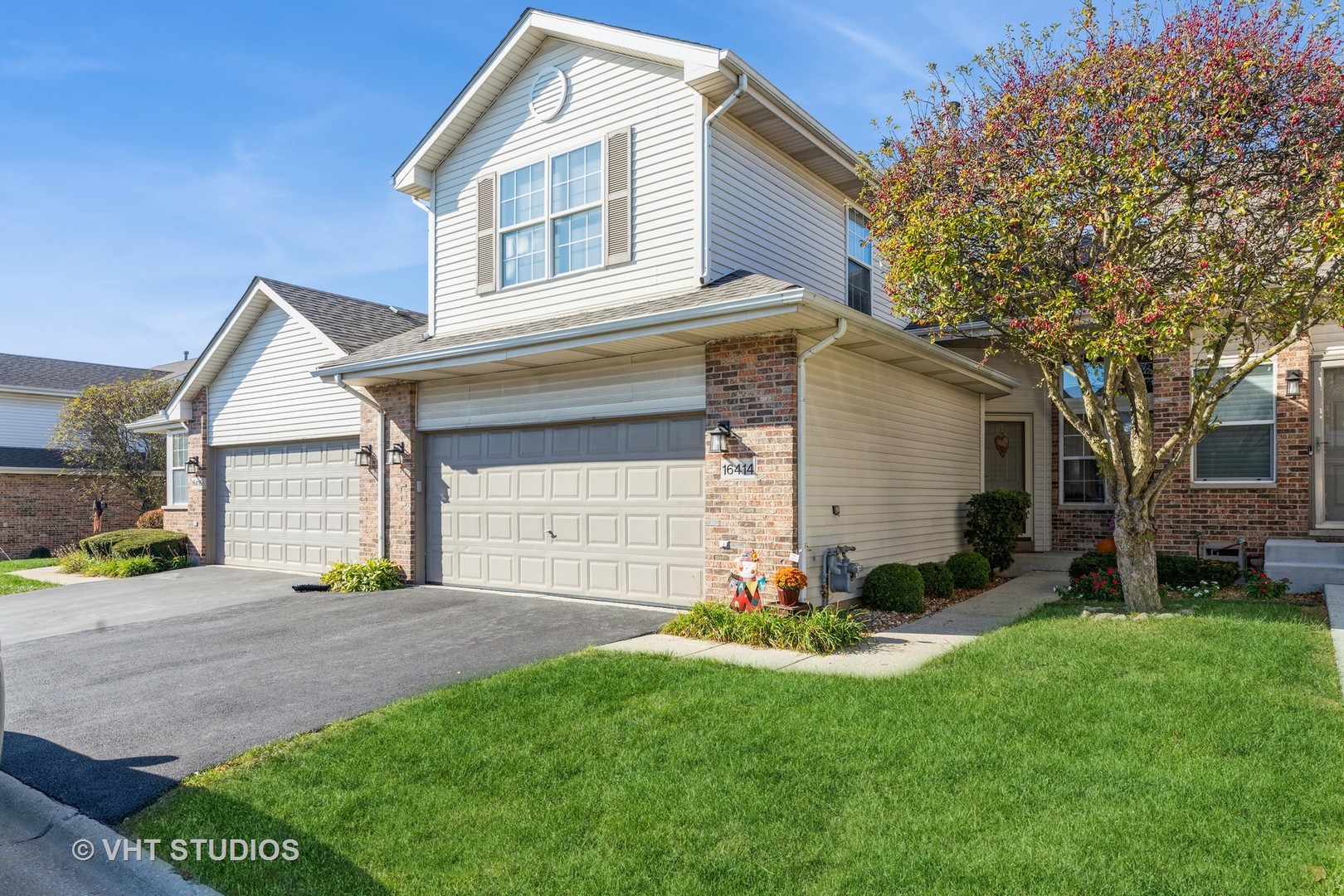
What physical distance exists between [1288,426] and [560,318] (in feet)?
33.3

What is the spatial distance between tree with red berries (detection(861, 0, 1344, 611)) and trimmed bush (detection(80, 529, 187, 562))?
47.8 feet

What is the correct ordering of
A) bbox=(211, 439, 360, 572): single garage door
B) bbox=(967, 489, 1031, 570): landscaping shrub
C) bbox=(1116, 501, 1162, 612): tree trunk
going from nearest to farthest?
bbox=(1116, 501, 1162, 612): tree trunk < bbox=(967, 489, 1031, 570): landscaping shrub < bbox=(211, 439, 360, 572): single garage door

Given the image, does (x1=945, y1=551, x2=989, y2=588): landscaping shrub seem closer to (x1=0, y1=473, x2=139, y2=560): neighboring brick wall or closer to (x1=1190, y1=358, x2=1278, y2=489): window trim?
(x1=1190, y1=358, x2=1278, y2=489): window trim

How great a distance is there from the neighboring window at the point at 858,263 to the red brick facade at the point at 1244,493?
4.45 m

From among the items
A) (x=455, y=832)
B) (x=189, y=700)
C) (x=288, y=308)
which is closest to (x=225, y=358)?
(x=288, y=308)

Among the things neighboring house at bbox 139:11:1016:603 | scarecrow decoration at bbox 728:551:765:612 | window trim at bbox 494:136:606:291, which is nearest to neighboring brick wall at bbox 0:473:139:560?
neighboring house at bbox 139:11:1016:603

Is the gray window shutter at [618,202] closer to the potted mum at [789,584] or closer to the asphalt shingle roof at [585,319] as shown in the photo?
the asphalt shingle roof at [585,319]

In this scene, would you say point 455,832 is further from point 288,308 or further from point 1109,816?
point 288,308

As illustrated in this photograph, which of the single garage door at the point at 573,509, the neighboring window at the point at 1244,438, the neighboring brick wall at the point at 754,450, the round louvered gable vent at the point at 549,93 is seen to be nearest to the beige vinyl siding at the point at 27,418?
the single garage door at the point at 573,509

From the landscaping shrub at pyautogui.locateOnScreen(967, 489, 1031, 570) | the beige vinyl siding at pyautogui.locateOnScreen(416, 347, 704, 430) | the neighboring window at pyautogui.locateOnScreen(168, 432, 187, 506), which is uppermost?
the beige vinyl siding at pyautogui.locateOnScreen(416, 347, 704, 430)

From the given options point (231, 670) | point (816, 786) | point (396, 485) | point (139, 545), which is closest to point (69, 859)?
point (231, 670)

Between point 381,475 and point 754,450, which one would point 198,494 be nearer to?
point 381,475

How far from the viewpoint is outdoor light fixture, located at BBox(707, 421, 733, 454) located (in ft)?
29.6

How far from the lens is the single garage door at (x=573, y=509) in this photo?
960 cm
